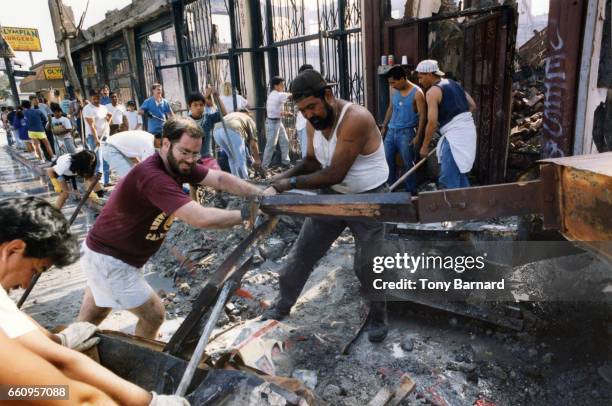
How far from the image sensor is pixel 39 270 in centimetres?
163

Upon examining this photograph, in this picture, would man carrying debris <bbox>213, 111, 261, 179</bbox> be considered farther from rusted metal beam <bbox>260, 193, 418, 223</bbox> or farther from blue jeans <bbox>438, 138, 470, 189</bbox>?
rusted metal beam <bbox>260, 193, 418, 223</bbox>

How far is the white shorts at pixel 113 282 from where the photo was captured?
8.21 feet

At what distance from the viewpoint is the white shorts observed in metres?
2.50

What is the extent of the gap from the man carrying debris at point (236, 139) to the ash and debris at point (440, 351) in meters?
2.98

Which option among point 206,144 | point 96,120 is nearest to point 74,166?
point 206,144

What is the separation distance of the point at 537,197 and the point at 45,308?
4407mm

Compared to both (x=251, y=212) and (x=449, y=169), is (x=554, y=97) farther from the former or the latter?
(x=251, y=212)

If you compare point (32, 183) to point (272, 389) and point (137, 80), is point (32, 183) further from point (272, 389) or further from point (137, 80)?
point (272, 389)

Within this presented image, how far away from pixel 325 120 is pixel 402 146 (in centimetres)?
292

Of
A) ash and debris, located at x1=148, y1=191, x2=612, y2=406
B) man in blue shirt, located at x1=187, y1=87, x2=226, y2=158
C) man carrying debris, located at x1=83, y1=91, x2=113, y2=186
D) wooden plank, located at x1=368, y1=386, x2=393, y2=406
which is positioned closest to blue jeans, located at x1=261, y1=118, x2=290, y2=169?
man in blue shirt, located at x1=187, y1=87, x2=226, y2=158

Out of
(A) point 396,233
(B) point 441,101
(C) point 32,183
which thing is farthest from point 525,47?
(C) point 32,183

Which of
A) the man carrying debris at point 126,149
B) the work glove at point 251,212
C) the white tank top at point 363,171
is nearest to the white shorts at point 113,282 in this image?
the work glove at point 251,212

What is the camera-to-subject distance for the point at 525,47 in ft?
36.7

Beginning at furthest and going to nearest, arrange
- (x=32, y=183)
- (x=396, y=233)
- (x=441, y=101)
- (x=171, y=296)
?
1. (x=32, y=183)
2. (x=441, y=101)
3. (x=171, y=296)
4. (x=396, y=233)
